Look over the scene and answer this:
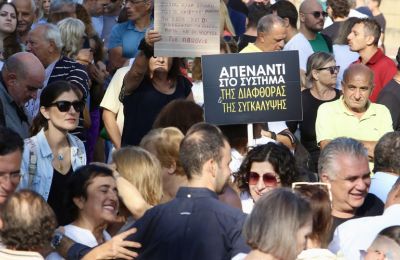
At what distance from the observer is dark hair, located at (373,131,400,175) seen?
9.10 metres

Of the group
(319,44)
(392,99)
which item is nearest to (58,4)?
(319,44)

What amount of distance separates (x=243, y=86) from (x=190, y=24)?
1.03 metres

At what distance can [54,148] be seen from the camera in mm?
8969

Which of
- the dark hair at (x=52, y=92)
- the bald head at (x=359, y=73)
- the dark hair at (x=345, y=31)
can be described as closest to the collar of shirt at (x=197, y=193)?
the dark hair at (x=52, y=92)

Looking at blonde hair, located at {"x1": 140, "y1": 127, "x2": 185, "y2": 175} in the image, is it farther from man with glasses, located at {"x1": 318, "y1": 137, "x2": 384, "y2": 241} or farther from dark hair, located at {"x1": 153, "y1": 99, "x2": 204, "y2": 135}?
man with glasses, located at {"x1": 318, "y1": 137, "x2": 384, "y2": 241}

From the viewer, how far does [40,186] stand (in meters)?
8.70

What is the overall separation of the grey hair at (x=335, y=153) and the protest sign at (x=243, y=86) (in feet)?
4.04

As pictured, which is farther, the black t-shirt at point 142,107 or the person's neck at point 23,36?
the person's neck at point 23,36

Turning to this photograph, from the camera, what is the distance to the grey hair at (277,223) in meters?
5.99

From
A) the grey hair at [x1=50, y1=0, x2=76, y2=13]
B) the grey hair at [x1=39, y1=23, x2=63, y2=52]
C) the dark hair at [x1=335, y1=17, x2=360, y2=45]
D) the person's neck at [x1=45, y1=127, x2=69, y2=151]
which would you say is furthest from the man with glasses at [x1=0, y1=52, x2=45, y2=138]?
the dark hair at [x1=335, y1=17, x2=360, y2=45]

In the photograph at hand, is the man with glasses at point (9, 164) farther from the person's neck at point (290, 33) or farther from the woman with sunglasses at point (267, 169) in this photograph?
the person's neck at point (290, 33)

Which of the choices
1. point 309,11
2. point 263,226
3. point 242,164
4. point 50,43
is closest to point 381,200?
point 242,164

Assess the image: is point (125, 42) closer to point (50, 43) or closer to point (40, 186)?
point (50, 43)

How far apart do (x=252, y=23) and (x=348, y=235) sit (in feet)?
26.7
